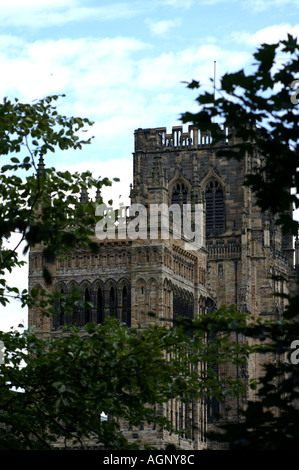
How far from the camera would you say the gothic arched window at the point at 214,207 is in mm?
83812

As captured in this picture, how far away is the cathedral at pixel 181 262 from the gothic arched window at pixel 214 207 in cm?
7

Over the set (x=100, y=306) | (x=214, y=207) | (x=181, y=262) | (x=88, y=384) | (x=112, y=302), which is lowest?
(x=88, y=384)

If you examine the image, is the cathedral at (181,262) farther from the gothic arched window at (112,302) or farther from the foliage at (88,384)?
the foliage at (88,384)

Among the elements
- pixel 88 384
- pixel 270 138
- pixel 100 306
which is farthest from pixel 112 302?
pixel 270 138

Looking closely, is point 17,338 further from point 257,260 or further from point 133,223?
point 257,260

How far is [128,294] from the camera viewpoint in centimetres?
5800

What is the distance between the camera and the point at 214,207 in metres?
85.1

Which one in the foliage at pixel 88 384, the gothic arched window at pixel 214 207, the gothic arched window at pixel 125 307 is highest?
the gothic arched window at pixel 214 207

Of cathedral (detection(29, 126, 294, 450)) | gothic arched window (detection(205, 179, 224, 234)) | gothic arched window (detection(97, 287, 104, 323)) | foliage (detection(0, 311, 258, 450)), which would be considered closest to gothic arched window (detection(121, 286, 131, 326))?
cathedral (detection(29, 126, 294, 450))

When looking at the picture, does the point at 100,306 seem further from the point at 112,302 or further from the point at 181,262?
the point at 181,262

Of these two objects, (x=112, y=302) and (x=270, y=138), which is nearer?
(x=270, y=138)

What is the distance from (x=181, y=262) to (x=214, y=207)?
81.5ft

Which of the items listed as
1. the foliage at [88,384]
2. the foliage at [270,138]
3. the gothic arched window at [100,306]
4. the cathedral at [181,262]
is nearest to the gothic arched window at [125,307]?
the cathedral at [181,262]
